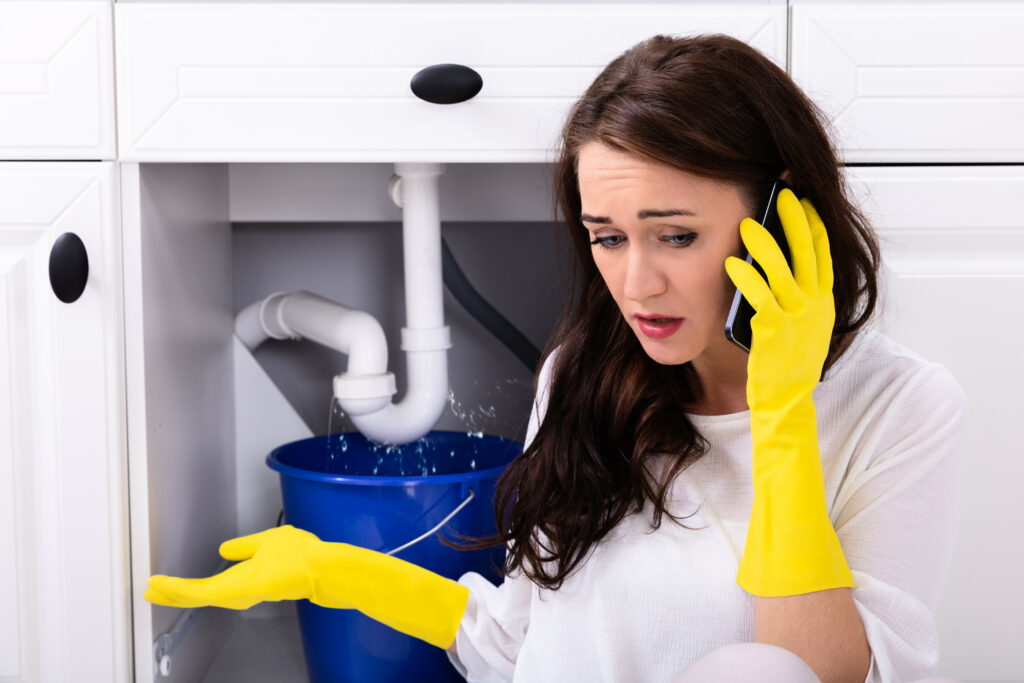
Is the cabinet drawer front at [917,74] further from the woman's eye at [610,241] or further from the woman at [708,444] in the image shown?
the woman's eye at [610,241]

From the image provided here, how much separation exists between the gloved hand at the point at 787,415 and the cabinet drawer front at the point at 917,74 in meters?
0.28

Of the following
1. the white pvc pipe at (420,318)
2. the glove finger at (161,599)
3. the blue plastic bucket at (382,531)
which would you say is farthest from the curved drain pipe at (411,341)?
the glove finger at (161,599)

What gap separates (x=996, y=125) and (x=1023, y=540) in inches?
18.1

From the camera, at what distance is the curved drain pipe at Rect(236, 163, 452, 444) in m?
1.25

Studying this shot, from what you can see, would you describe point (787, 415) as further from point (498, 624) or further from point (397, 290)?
point (397, 290)

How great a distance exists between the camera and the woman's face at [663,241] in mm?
822

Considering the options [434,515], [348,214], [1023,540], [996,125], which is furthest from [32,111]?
[1023,540]

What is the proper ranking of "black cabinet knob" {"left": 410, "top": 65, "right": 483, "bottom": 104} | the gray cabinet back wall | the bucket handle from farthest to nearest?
the gray cabinet back wall
the bucket handle
"black cabinet knob" {"left": 410, "top": 65, "right": 483, "bottom": 104}

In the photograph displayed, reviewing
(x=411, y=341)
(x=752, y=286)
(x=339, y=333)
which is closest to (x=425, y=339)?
(x=411, y=341)

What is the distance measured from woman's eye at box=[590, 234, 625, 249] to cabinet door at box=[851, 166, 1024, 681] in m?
0.35

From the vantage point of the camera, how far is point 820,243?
869 millimetres

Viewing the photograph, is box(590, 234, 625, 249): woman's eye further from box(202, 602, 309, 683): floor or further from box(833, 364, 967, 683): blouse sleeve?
box(202, 602, 309, 683): floor

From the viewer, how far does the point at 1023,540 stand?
1.09m

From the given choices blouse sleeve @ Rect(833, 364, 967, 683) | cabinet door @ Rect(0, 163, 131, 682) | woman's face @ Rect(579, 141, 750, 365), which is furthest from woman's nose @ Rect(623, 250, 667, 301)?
cabinet door @ Rect(0, 163, 131, 682)
